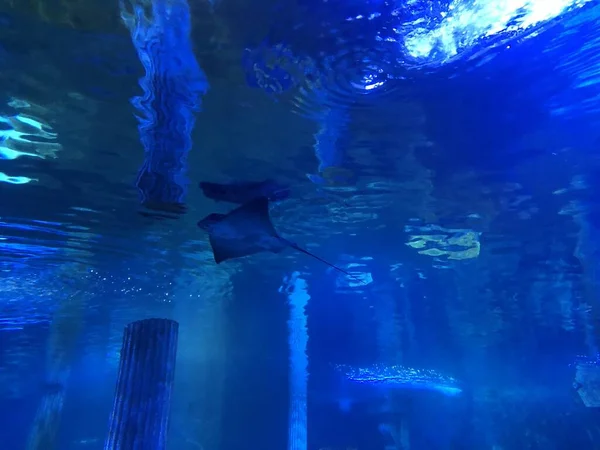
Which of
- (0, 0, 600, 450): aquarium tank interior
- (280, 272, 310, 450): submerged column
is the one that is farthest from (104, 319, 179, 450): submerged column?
(280, 272, 310, 450): submerged column

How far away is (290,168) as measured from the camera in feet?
28.5

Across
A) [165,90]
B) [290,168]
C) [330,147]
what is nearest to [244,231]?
[290,168]

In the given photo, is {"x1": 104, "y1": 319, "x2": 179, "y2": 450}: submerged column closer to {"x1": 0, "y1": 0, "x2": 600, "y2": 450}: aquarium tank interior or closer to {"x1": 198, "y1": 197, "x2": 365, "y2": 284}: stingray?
{"x1": 0, "y1": 0, "x2": 600, "y2": 450}: aquarium tank interior

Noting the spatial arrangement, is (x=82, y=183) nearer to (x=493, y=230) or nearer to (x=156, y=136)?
(x=156, y=136)

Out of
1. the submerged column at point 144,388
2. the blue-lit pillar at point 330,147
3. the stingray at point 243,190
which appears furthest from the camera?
the stingray at point 243,190

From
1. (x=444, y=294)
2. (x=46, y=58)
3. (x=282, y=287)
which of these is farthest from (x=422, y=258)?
(x=46, y=58)

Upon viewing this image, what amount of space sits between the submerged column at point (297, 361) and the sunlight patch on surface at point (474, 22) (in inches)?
409

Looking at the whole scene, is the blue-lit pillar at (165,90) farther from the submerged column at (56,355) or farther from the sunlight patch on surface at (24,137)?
the submerged column at (56,355)

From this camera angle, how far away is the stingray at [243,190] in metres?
9.21

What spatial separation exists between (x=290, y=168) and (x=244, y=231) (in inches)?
64.9

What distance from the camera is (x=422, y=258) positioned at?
1367 centimetres

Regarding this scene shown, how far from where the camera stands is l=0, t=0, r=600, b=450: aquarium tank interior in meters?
5.56

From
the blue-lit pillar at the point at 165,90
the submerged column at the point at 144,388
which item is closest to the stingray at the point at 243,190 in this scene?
the blue-lit pillar at the point at 165,90

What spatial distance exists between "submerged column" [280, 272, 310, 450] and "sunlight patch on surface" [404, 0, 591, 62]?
10395 millimetres
